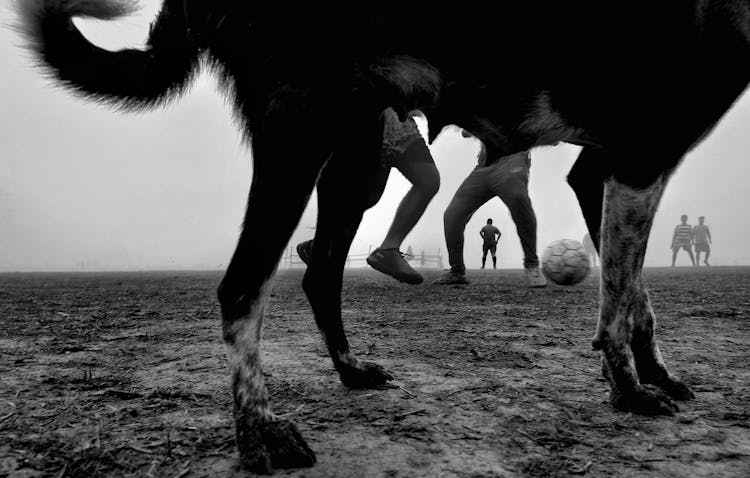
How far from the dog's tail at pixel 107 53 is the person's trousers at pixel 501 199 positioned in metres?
5.69

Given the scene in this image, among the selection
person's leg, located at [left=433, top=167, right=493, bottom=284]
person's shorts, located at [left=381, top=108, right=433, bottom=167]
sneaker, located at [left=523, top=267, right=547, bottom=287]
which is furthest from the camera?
person's leg, located at [left=433, top=167, right=493, bottom=284]

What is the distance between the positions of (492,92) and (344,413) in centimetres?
140

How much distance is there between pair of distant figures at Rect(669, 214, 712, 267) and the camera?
21.4 m

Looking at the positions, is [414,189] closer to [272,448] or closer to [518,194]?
[518,194]

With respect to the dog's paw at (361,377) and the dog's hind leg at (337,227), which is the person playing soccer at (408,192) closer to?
the dog's hind leg at (337,227)

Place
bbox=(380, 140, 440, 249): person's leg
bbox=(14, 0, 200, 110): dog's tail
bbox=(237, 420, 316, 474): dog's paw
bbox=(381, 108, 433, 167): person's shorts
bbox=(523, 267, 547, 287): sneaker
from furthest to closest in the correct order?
bbox=(523, 267, 547, 287): sneaker
bbox=(380, 140, 440, 249): person's leg
bbox=(381, 108, 433, 167): person's shorts
bbox=(14, 0, 200, 110): dog's tail
bbox=(237, 420, 316, 474): dog's paw

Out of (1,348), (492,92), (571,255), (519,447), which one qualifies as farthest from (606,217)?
(571,255)

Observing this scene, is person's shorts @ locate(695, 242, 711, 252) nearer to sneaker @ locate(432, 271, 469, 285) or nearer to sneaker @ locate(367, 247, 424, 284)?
sneaker @ locate(432, 271, 469, 285)

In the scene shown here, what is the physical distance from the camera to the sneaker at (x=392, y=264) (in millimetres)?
6742

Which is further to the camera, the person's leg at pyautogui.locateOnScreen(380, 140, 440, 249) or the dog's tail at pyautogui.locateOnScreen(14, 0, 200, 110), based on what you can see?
the person's leg at pyautogui.locateOnScreen(380, 140, 440, 249)

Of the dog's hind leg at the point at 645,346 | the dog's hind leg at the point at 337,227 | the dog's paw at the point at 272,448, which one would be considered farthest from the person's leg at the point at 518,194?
the dog's paw at the point at 272,448

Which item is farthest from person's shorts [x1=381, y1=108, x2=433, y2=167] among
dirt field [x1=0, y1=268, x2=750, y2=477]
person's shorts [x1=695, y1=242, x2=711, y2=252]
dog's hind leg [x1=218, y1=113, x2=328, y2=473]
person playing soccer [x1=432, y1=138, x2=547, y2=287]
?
person's shorts [x1=695, y1=242, x2=711, y2=252]

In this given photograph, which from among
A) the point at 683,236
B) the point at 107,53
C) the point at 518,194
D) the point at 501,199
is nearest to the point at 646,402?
the point at 107,53

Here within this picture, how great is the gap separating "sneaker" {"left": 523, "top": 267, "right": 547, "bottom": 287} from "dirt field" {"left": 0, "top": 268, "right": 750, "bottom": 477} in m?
3.68
